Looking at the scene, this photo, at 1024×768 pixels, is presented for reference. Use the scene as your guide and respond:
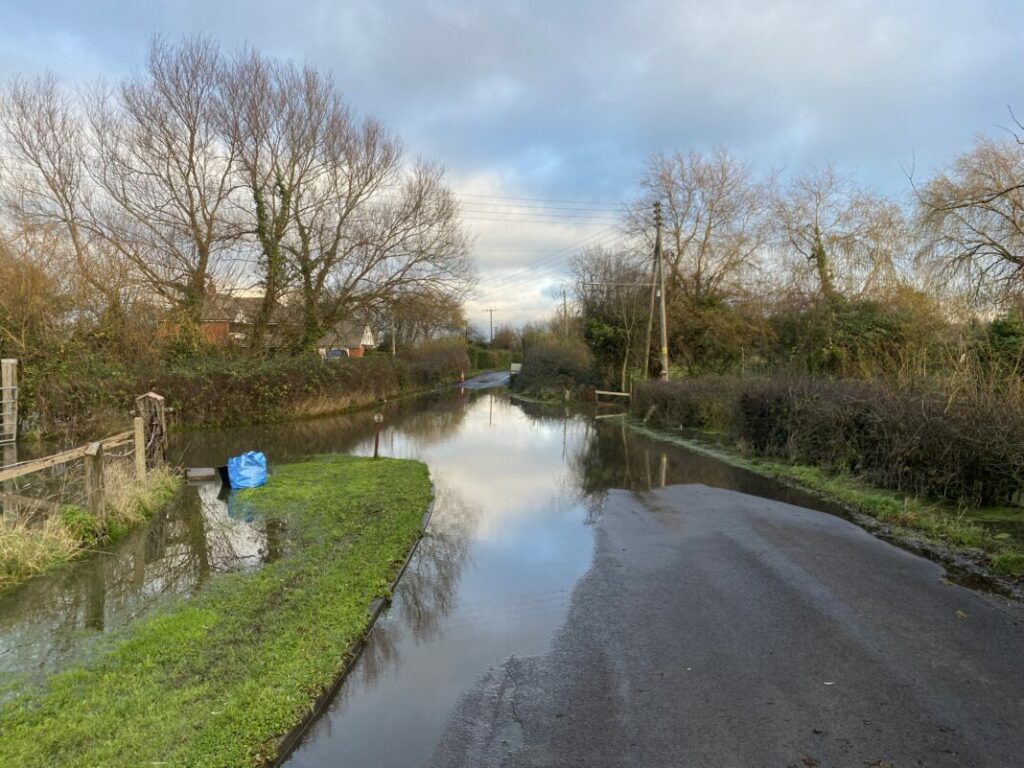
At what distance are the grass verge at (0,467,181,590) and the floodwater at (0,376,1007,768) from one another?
8.3 inches

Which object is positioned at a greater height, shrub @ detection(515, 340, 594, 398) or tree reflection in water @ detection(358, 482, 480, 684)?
shrub @ detection(515, 340, 594, 398)

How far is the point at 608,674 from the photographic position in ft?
14.7

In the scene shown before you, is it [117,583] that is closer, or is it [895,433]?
[117,583]

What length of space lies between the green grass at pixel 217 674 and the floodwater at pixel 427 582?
256 millimetres

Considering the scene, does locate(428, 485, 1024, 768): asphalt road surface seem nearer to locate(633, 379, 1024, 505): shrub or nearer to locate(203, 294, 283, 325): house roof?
locate(633, 379, 1024, 505): shrub

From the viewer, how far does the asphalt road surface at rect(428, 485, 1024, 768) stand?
3.54m

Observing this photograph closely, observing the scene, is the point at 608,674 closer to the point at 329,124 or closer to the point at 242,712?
the point at 242,712

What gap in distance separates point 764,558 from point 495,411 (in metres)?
24.1

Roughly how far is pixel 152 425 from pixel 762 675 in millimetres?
11867

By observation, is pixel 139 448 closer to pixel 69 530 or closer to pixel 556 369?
pixel 69 530

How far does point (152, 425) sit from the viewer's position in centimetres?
1230

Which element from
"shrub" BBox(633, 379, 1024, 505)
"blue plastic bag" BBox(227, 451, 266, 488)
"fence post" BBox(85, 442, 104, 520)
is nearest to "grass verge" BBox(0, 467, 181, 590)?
"fence post" BBox(85, 442, 104, 520)

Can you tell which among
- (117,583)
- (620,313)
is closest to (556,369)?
(620,313)

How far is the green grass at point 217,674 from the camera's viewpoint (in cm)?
343
